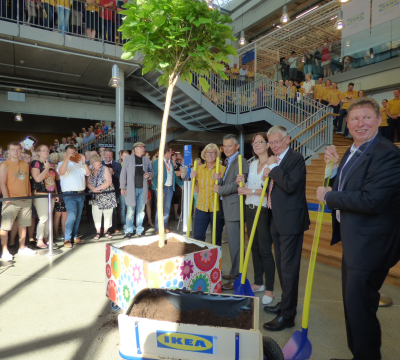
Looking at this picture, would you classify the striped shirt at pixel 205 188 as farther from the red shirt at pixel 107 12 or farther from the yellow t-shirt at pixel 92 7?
the yellow t-shirt at pixel 92 7

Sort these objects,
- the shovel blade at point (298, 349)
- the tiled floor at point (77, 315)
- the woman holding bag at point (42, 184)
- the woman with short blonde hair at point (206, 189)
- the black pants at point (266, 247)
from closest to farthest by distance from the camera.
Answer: the shovel blade at point (298, 349) → the tiled floor at point (77, 315) → the black pants at point (266, 247) → the woman with short blonde hair at point (206, 189) → the woman holding bag at point (42, 184)

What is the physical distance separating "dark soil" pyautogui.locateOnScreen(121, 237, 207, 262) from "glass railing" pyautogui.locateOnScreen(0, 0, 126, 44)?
23.0 feet

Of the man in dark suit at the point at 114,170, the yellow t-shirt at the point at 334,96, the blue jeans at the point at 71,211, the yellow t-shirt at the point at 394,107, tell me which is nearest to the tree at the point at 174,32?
the blue jeans at the point at 71,211

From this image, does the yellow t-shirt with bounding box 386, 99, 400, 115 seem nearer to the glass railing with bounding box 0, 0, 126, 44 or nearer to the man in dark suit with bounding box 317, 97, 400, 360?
the man in dark suit with bounding box 317, 97, 400, 360

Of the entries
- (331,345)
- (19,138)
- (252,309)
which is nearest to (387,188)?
(252,309)

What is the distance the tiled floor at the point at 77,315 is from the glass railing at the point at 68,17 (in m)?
6.33

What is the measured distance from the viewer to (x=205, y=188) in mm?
3391

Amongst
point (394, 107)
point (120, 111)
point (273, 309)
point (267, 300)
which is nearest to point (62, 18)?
point (120, 111)

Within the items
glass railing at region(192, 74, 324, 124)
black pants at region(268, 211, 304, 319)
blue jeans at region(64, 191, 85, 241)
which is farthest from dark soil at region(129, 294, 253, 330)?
glass railing at region(192, 74, 324, 124)

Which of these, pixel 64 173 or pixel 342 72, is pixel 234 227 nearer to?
pixel 64 173

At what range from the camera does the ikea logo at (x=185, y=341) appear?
1.35 meters

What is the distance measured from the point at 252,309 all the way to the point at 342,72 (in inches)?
509

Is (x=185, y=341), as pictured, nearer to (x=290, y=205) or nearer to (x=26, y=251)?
(x=290, y=205)

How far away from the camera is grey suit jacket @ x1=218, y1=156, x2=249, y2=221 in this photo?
3.00m
